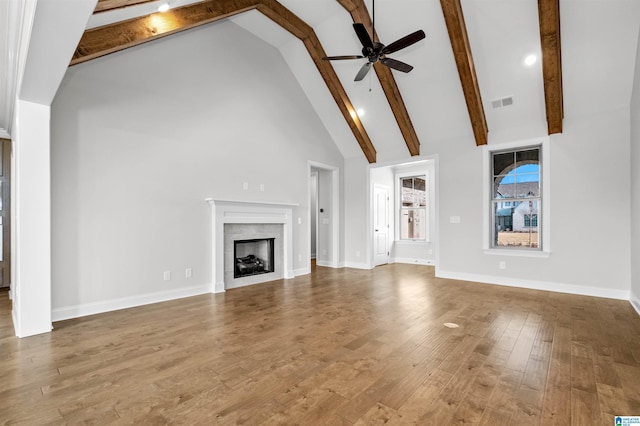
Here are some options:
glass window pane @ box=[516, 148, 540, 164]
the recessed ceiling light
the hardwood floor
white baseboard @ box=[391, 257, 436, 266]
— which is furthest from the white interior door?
the recessed ceiling light

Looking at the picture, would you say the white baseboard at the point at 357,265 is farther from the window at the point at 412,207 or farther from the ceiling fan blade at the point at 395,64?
the ceiling fan blade at the point at 395,64

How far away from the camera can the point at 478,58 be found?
4.75 meters

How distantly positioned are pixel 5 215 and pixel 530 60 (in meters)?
8.84

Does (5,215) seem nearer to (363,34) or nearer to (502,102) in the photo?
(363,34)

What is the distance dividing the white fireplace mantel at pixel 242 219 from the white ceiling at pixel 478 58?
104 inches

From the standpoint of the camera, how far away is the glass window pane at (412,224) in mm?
8469

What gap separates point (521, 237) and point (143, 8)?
6667mm

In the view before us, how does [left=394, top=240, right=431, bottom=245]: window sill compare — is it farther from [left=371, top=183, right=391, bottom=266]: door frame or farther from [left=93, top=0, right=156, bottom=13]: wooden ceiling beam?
[left=93, top=0, right=156, bottom=13]: wooden ceiling beam

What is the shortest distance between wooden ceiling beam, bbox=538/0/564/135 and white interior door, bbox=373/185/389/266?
373 cm

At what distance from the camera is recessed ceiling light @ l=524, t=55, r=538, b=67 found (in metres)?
4.48

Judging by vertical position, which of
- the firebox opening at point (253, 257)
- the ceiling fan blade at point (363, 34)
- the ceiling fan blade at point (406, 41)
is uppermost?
the ceiling fan blade at point (363, 34)

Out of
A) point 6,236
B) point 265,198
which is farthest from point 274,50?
point 6,236

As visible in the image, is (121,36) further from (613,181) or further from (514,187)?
(613,181)

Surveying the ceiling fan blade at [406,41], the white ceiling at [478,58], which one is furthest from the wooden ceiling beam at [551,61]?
the ceiling fan blade at [406,41]
